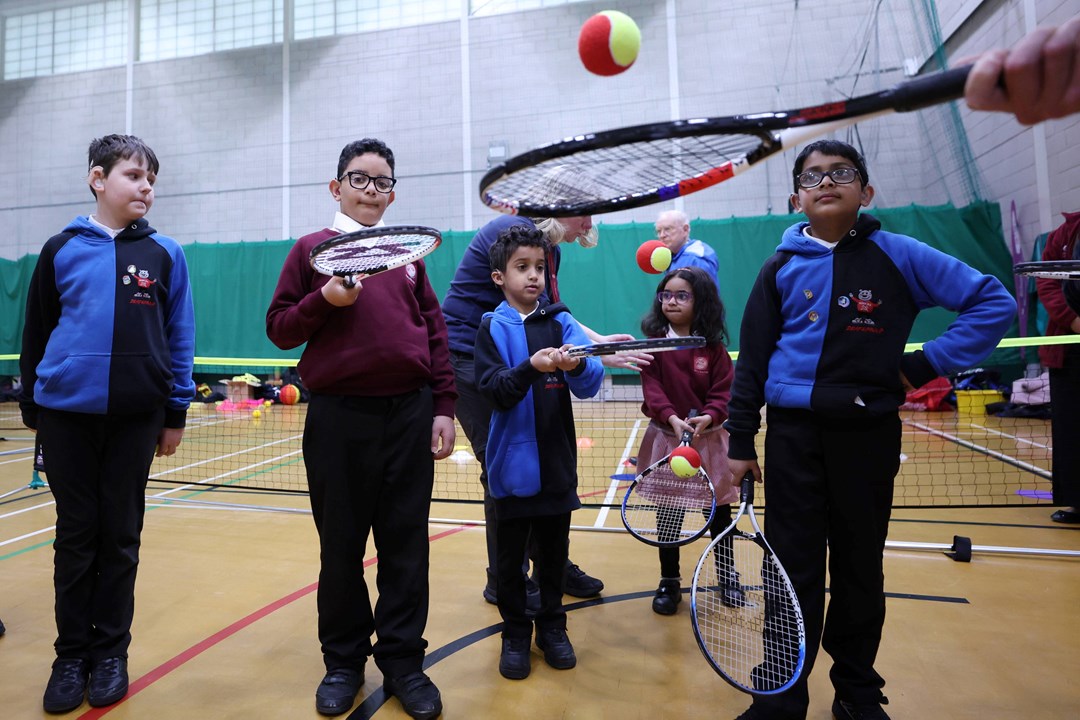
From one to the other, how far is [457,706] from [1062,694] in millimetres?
1983

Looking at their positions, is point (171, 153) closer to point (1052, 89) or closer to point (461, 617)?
point (461, 617)

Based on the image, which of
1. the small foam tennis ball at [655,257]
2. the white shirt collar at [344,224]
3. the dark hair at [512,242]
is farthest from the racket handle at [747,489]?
the small foam tennis ball at [655,257]

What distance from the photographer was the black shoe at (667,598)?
9.64ft

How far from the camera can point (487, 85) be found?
12.6 m

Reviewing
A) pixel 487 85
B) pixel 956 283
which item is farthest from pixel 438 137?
pixel 956 283

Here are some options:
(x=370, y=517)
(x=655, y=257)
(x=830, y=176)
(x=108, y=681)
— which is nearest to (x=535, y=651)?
(x=370, y=517)

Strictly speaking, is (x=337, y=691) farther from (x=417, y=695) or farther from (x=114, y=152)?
(x=114, y=152)

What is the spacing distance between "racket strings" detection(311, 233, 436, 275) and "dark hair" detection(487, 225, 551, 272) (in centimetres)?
61

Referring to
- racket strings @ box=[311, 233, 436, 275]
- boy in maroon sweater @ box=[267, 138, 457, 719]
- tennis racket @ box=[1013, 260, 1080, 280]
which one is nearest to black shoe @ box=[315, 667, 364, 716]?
boy in maroon sweater @ box=[267, 138, 457, 719]

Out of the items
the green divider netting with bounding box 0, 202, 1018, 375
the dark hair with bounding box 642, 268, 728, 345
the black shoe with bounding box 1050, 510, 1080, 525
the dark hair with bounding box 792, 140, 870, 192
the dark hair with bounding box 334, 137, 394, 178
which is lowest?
the black shoe with bounding box 1050, 510, 1080, 525

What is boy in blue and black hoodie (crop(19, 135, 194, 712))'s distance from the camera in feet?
7.37

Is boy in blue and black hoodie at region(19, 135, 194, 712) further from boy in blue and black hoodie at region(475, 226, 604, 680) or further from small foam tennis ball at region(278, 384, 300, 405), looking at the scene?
small foam tennis ball at region(278, 384, 300, 405)

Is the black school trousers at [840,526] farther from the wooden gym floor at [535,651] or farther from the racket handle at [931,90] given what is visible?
the racket handle at [931,90]

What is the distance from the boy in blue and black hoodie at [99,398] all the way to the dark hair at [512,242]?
1235 mm
